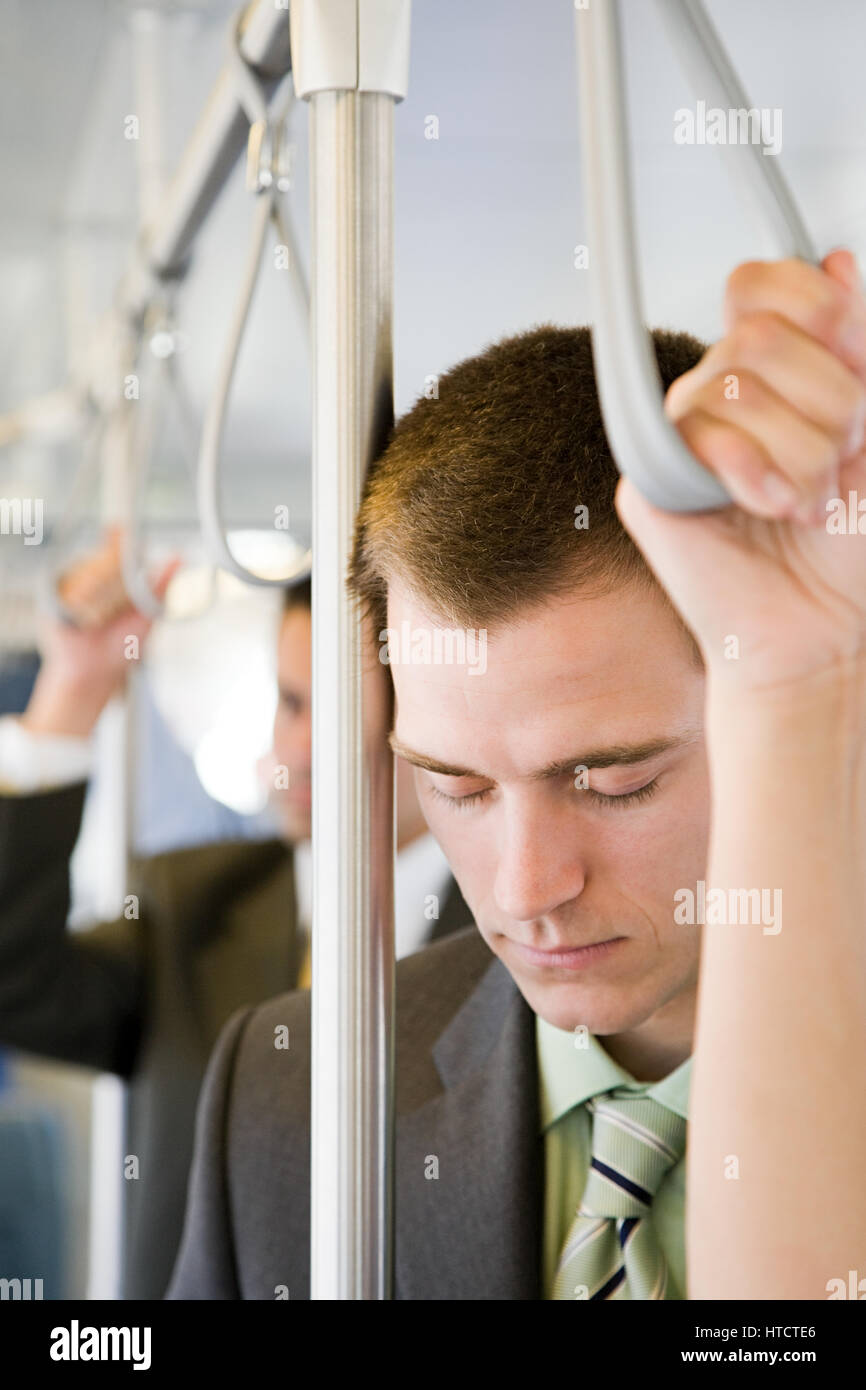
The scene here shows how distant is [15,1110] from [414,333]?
1.21m

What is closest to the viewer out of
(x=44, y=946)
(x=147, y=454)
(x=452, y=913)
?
(x=147, y=454)

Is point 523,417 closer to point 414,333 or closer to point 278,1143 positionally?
point 278,1143

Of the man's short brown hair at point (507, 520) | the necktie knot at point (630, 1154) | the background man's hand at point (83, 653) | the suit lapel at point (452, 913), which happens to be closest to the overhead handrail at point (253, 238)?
the man's short brown hair at point (507, 520)

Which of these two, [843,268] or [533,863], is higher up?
[843,268]

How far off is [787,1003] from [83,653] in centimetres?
112

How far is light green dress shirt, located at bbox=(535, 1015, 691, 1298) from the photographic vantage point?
57cm

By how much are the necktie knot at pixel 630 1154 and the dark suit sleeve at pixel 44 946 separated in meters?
0.84

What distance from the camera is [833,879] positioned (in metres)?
0.35

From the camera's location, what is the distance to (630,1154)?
22.1 inches

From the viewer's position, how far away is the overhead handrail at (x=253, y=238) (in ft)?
1.74

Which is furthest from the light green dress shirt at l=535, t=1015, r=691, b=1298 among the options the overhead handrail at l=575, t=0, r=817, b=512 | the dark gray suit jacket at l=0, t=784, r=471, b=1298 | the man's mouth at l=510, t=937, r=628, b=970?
the dark gray suit jacket at l=0, t=784, r=471, b=1298

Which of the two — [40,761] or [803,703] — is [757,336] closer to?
[803,703]

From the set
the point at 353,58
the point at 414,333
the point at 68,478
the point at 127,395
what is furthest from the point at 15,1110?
the point at 353,58

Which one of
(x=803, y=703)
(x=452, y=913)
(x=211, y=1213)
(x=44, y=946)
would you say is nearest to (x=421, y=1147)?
(x=211, y=1213)
